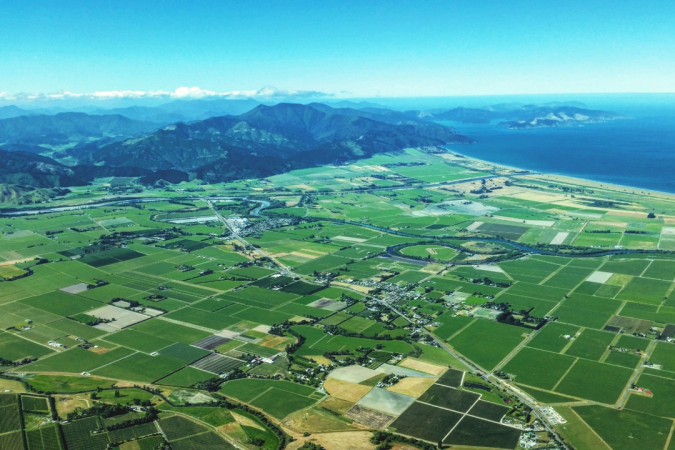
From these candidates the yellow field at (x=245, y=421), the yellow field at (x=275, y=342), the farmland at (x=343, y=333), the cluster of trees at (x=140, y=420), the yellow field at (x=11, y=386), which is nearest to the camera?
the cluster of trees at (x=140, y=420)

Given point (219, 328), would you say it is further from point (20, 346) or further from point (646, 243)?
point (646, 243)

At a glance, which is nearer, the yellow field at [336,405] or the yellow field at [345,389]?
the yellow field at [336,405]

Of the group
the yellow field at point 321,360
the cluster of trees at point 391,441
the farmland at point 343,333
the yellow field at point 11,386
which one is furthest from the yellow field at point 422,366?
the yellow field at point 11,386

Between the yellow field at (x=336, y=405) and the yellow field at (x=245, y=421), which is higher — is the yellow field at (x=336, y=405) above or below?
above

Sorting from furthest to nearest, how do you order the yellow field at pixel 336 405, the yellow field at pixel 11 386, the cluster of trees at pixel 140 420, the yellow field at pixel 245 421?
the yellow field at pixel 11 386 < the yellow field at pixel 336 405 < the yellow field at pixel 245 421 < the cluster of trees at pixel 140 420

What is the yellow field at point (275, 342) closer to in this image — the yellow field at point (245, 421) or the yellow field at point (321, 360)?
the yellow field at point (321, 360)

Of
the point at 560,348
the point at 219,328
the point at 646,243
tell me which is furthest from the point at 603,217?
the point at 219,328

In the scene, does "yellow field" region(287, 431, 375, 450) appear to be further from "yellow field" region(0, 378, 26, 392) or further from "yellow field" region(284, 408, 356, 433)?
"yellow field" region(0, 378, 26, 392)
